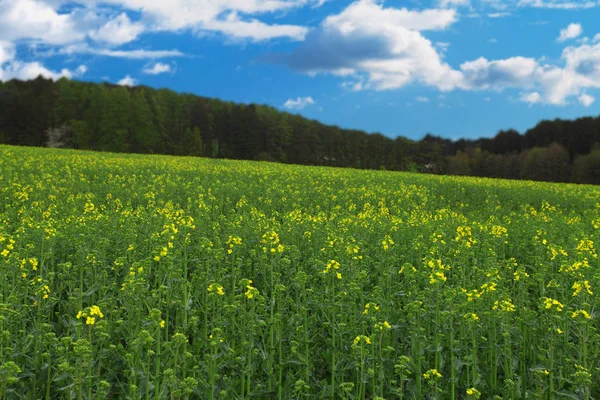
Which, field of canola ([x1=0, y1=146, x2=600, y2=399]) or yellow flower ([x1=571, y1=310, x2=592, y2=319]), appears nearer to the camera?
field of canola ([x1=0, y1=146, x2=600, y2=399])

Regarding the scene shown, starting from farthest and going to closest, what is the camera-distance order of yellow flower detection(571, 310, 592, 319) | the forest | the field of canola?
the forest → yellow flower detection(571, 310, 592, 319) → the field of canola

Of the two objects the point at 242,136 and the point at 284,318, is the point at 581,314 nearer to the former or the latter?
the point at 284,318

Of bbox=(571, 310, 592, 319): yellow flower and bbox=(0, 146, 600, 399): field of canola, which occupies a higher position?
bbox=(571, 310, 592, 319): yellow flower

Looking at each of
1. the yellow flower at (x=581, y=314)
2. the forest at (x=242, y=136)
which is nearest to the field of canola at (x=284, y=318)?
the yellow flower at (x=581, y=314)

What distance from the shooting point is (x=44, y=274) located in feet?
26.7

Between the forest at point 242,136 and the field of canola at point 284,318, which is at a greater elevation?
the forest at point 242,136

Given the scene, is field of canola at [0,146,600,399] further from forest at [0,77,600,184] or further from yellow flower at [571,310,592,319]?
forest at [0,77,600,184]

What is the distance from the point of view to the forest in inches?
2970

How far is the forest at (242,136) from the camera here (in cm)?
7544

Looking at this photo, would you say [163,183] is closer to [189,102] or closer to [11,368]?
[11,368]

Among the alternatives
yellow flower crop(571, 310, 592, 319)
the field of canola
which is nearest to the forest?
the field of canola

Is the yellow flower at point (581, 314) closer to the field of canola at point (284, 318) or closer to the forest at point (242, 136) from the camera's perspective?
the field of canola at point (284, 318)

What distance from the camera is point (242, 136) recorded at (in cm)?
8681

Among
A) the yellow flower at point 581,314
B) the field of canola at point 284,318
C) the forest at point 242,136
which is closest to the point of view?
the field of canola at point 284,318
